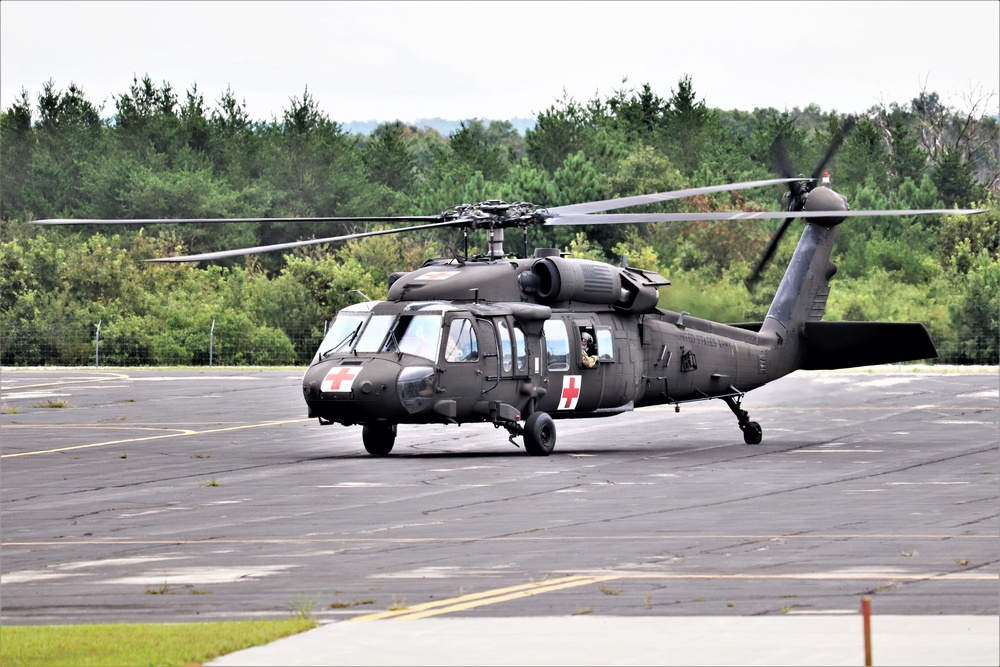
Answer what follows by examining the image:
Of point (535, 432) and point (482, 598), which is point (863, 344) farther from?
point (482, 598)

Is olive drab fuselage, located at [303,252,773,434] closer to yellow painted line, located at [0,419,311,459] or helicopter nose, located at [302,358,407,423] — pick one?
helicopter nose, located at [302,358,407,423]

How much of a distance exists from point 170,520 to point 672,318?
1349cm

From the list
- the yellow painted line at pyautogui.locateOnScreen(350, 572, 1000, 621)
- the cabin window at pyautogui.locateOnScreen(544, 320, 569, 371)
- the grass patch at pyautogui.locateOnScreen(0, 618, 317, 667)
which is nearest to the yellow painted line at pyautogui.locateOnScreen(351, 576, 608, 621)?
the yellow painted line at pyautogui.locateOnScreen(350, 572, 1000, 621)

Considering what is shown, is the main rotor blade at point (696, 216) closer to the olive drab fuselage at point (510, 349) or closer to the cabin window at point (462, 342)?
the olive drab fuselage at point (510, 349)

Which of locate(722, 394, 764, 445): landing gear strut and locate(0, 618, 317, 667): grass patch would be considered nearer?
locate(0, 618, 317, 667): grass patch

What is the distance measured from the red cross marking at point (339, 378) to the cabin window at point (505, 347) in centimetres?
262

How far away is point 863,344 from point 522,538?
1565cm

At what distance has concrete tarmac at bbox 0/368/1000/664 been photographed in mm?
11016

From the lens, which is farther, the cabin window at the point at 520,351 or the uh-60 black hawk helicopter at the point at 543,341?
the cabin window at the point at 520,351

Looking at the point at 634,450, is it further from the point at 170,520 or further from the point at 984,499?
the point at 170,520

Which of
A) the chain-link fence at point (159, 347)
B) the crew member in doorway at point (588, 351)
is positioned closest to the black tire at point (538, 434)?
the crew member in doorway at point (588, 351)

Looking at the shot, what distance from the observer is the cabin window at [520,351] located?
26.5 m

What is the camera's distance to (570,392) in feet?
89.9

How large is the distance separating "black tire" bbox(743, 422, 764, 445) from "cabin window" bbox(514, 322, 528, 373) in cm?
520
